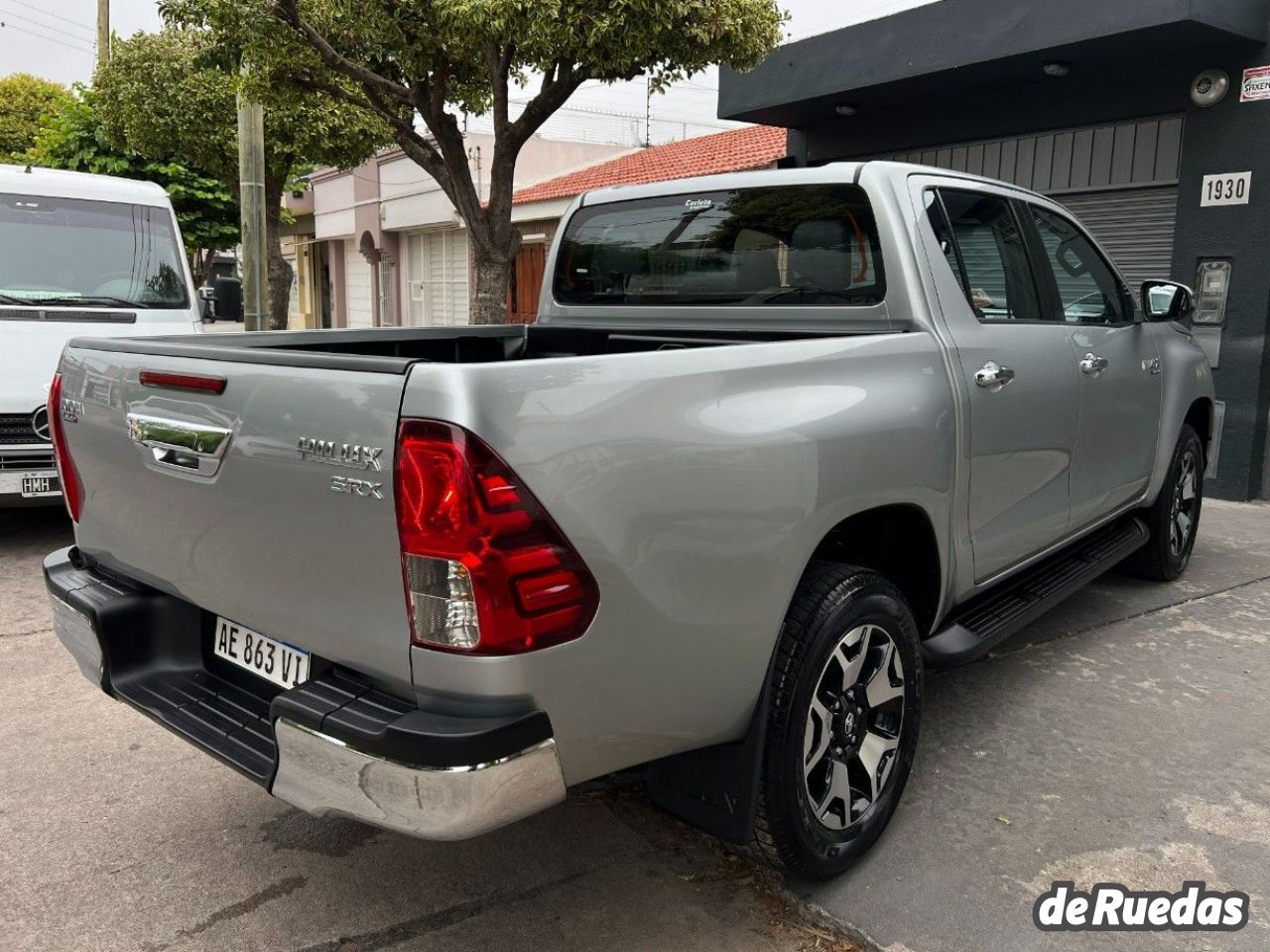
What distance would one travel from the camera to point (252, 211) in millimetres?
9016

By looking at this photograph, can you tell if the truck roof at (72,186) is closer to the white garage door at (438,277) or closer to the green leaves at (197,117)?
the green leaves at (197,117)

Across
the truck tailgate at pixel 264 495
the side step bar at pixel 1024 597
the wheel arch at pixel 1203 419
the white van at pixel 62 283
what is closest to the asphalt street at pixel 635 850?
the side step bar at pixel 1024 597

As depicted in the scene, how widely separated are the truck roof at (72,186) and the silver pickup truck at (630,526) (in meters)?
4.40

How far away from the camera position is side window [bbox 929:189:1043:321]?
332 centimetres

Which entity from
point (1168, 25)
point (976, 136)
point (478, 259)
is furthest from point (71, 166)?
point (1168, 25)

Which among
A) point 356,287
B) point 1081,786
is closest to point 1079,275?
point 1081,786

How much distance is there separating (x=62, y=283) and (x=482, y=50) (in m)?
3.91

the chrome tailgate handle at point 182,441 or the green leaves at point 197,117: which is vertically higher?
the green leaves at point 197,117

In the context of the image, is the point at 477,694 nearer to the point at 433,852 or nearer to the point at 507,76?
the point at 433,852

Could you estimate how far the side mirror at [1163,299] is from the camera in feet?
15.1

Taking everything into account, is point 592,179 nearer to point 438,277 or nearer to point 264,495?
point 438,277

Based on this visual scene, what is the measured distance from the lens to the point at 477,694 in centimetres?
190

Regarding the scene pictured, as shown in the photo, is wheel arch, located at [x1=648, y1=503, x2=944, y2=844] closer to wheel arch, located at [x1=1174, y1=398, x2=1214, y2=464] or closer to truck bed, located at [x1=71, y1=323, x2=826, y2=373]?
truck bed, located at [x1=71, y1=323, x2=826, y2=373]

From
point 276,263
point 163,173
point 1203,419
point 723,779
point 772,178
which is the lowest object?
point 723,779
